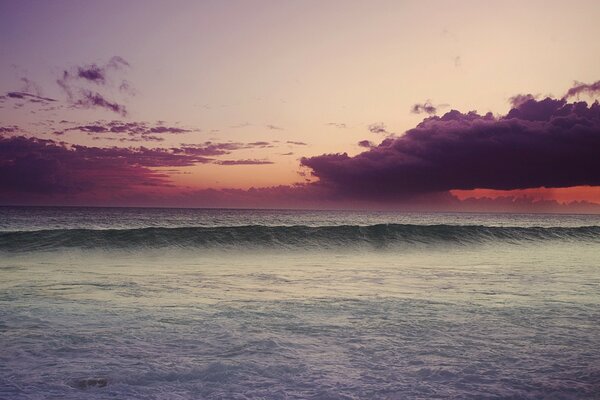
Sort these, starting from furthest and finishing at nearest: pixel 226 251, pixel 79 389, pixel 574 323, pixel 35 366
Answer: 1. pixel 226 251
2. pixel 574 323
3. pixel 35 366
4. pixel 79 389

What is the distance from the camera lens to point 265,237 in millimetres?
27859

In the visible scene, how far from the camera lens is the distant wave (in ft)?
80.6

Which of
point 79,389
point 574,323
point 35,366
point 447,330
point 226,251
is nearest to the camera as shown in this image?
point 79,389

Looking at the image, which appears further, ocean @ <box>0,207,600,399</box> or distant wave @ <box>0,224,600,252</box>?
distant wave @ <box>0,224,600,252</box>

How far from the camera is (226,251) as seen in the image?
24250 millimetres

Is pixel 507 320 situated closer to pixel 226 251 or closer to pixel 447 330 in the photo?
pixel 447 330

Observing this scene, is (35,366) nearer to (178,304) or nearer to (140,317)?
(140,317)

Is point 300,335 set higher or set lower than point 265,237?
lower

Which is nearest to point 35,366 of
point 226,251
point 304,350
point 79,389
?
point 79,389

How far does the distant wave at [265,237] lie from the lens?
24.6 meters

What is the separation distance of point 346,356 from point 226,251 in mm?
19271

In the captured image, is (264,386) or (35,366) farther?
(35,366)

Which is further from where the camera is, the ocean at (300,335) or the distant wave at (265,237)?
the distant wave at (265,237)

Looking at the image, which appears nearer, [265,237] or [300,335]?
[300,335]
